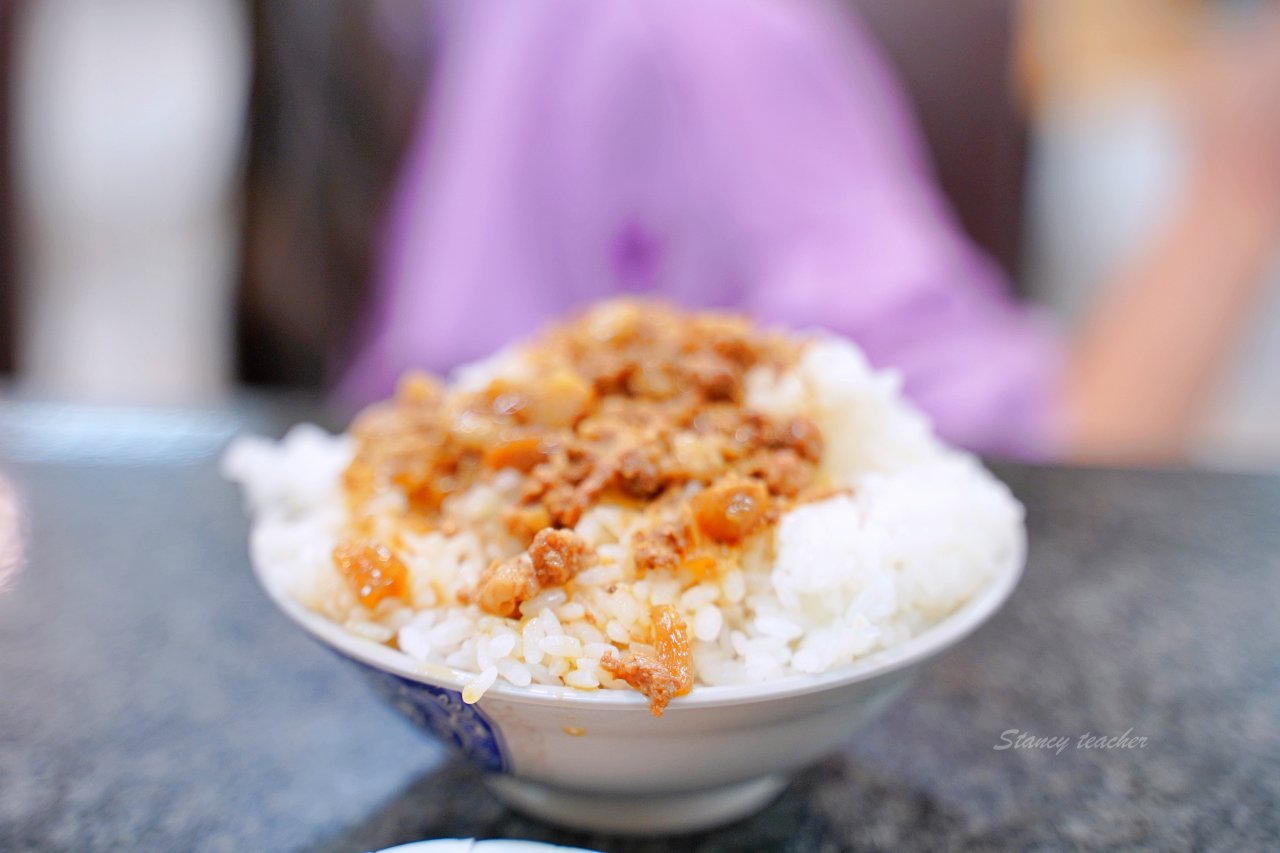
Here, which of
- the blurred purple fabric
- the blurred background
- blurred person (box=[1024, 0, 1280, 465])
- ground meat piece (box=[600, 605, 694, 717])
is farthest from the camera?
the blurred background

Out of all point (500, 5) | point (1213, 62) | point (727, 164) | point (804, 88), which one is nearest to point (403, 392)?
point (727, 164)

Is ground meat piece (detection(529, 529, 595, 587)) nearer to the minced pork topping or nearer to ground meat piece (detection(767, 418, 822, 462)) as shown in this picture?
the minced pork topping

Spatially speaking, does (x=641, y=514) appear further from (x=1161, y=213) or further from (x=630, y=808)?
(x=1161, y=213)

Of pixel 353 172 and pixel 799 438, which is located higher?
pixel 799 438

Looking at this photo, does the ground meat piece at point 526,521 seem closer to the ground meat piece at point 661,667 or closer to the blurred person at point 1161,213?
the ground meat piece at point 661,667

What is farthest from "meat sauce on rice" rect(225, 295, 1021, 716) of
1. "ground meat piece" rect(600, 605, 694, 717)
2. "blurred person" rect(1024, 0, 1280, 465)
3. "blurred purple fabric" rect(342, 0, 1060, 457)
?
"blurred person" rect(1024, 0, 1280, 465)

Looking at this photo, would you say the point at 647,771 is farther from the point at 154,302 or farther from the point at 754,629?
the point at 154,302

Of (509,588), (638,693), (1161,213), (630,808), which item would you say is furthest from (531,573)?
(1161,213)
